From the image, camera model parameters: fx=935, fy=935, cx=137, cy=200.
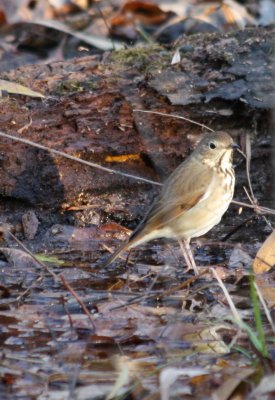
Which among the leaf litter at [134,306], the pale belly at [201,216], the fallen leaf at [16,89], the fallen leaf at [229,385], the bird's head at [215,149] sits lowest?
the fallen leaf at [229,385]

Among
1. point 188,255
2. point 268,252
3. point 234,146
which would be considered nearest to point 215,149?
point 234,146

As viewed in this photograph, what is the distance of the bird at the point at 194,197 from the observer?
264 inches

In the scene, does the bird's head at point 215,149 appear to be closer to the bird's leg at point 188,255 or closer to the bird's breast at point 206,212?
the bird's breast at point 206,212

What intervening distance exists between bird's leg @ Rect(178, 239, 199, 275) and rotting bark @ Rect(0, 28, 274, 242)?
0.84 meters

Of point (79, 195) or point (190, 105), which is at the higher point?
point (190, 105)

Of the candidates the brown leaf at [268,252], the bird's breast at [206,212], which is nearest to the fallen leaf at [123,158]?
the bird's breast at [206,212]

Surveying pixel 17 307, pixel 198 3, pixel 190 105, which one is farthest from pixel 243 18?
pixel 17 307

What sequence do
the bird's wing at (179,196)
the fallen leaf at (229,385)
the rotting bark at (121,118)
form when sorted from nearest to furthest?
the fallen leaf at (229,385) < the bird's wing at (179,196) < the rotting bark at (121,118)

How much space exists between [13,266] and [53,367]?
187 centimetres

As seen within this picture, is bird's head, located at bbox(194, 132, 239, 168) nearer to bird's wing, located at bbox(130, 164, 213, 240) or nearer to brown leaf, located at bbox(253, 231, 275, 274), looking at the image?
bird's wing, located at bbox(130, 164, 213, 240)

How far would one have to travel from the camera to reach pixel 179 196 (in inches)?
268

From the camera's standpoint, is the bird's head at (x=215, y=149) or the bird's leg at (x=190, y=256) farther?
the bird's head at (x=215, y=149)

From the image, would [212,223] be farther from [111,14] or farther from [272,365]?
[111,14]

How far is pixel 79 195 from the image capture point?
7.59 meters
